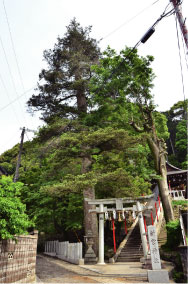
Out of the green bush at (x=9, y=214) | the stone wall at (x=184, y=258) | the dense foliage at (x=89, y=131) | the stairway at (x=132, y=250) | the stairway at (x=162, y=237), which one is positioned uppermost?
the dense foliage at (x=89, y=131)

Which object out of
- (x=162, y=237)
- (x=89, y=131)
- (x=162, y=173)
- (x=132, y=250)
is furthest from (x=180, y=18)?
(x=132, y=250)

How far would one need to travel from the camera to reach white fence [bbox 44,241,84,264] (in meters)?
12.2

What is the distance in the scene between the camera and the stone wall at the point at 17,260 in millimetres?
6027

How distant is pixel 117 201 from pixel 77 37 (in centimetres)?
1641

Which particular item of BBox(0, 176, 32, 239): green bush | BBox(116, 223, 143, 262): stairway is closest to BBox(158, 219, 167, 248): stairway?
BBox(116, 223, 143, 262): stairway

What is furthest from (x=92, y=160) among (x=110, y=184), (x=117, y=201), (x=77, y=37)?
(x=77, y=37)

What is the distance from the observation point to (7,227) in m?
5.95

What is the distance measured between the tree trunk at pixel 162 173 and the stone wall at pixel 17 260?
828 cm

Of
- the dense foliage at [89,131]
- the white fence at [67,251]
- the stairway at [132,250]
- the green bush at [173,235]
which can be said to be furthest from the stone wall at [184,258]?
the white fence at [67,251]

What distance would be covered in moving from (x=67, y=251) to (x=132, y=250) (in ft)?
15.3

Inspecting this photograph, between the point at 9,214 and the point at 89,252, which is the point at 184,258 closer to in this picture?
the point at 89,252

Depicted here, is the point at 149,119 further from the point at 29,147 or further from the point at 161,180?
the point at 29,147

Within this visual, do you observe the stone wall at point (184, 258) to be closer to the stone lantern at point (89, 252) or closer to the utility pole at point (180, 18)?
the stone lantern at point (89, 252)

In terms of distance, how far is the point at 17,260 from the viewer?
6.76m
